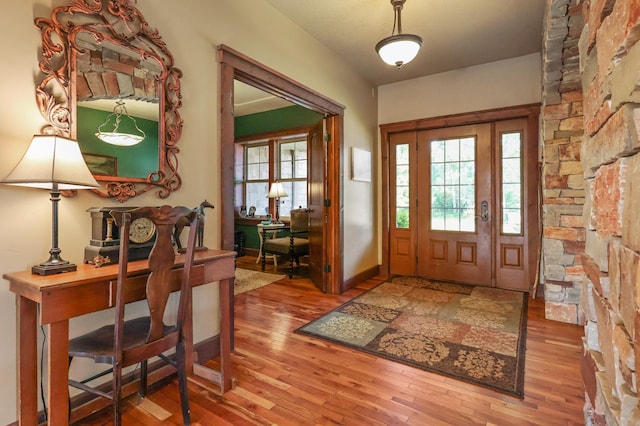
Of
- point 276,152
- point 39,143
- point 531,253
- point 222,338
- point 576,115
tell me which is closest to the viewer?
point 39,143

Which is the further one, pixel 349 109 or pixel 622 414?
pixel 349 109

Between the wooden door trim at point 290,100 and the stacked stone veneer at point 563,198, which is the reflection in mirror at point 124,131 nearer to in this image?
the wooden door trim at point 290,100

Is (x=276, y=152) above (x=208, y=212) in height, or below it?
above

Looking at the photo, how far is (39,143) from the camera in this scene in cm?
139

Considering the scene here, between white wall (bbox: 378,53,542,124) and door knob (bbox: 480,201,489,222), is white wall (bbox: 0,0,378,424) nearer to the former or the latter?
white wall (bbox: 378,53,542,124)

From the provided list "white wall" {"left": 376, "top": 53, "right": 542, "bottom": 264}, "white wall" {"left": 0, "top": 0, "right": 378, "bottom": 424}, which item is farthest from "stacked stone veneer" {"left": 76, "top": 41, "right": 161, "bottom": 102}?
"white wall" {"left": 376, "top": 53, "right": 542, "bottom": 264}

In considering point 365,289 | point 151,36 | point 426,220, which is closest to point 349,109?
point 426,220

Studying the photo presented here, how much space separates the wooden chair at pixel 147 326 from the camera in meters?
1.40

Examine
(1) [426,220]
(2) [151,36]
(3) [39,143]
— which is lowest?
(1) [426,220]

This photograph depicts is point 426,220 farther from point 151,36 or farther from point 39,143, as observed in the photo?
point 39,143

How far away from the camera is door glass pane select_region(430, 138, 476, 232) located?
4.28 metres

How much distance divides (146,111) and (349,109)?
268 cm

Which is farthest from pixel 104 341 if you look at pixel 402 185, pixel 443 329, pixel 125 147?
pixel 402 185

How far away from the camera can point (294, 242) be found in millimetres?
4895
